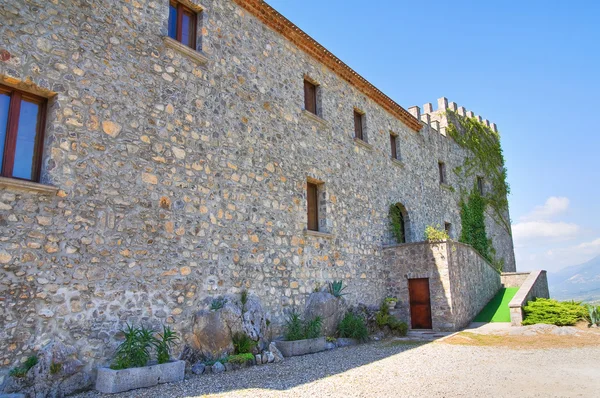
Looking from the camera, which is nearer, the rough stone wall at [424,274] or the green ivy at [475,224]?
the rough stone wall at [424,274]

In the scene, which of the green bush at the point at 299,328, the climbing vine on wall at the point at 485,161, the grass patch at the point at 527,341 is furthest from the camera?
the climbing vine on wall at the point at 485,161

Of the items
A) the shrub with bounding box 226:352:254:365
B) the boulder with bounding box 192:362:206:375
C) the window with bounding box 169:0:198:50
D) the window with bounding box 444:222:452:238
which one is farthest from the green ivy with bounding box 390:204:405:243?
the boulder with bounding box 192:362:206:375

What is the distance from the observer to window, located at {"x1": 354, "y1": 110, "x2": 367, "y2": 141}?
44.6 feet

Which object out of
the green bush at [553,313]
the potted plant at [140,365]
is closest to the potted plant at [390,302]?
the green bush at [553,313]

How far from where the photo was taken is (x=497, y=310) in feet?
45.8

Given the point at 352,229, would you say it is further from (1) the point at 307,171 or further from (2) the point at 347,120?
(2) the point at 347,120

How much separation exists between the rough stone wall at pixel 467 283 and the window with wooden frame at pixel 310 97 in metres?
5.59

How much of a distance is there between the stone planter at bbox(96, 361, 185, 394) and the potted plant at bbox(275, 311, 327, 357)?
275cm

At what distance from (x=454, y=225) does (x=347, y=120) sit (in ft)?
28.8

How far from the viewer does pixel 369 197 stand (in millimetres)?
13102

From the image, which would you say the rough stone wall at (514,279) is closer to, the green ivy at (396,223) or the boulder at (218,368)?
the green ivy at (396,223)

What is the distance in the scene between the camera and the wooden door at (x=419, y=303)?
12.3 meters

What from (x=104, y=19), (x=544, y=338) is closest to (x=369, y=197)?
(x=544, y=338)

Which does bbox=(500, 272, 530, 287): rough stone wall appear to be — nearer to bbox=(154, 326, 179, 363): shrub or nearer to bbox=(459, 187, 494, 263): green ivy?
bbox=(459, 187, 494, 263): green ivy
